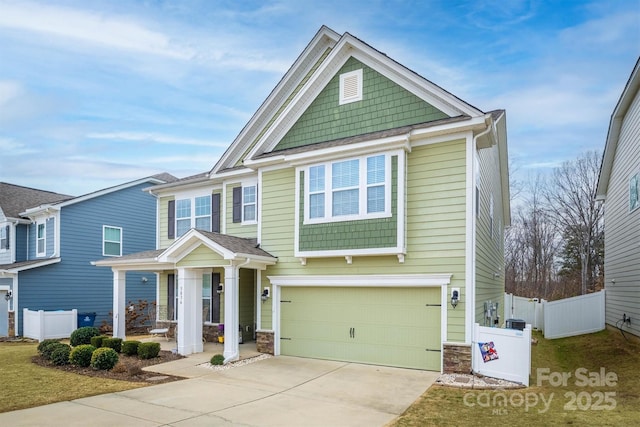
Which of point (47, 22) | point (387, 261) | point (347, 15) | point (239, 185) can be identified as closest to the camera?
point (387, 261)

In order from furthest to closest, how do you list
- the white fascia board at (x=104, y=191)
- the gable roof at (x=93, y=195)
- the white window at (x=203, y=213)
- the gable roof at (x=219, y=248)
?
1. the white fascia board at (x=104, y=191)
2. the gable roof at (x=93, y=195)
3. the white window at (x=203, y=213)
4. the gable roof at (x=219, y=248)

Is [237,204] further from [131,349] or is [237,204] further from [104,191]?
[104,191]

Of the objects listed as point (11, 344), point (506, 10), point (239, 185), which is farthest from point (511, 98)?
point (11, 344)

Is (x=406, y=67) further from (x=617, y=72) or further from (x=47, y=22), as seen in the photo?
(x=617, y=72)

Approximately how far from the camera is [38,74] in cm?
1473

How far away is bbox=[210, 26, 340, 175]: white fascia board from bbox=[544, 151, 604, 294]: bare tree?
2271 centimetres

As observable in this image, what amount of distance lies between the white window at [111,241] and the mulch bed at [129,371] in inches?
369

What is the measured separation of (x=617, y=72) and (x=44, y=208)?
25.9m

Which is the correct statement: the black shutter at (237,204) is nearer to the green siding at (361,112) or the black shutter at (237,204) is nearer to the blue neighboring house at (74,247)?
the green siding at (361,112)

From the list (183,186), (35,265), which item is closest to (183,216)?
(183,186)

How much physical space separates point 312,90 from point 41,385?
950 centimetres

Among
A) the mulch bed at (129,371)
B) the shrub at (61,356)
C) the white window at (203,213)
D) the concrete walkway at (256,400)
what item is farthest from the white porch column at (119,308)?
the concrete walkway at (256,400)

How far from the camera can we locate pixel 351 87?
39.3 feet

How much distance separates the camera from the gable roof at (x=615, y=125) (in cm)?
1248
